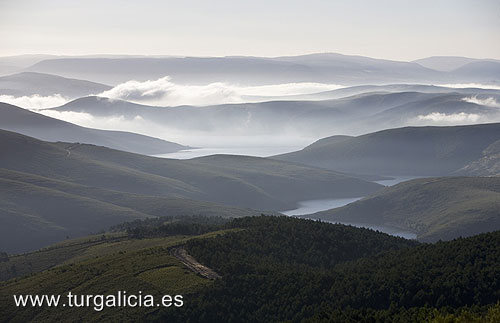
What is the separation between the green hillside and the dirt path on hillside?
2.47 ft

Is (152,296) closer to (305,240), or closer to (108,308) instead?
(108,308)

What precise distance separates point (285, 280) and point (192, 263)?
1629cm

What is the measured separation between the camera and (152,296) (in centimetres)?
9419

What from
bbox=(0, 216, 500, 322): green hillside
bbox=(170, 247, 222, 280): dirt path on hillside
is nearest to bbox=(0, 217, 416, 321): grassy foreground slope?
bbox=(0, 216, 500, 322): green hillside

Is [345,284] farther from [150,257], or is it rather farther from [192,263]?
[150,257]

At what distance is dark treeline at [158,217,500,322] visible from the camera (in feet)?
277

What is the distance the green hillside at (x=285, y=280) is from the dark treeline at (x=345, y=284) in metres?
0.15

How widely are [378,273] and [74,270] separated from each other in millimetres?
47660

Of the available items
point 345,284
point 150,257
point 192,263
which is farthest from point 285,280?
point 150,257

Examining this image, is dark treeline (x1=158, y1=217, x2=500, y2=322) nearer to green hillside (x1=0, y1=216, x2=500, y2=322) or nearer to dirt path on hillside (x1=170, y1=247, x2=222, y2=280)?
green hillside (x1=0, y1=216, x2=500, y2=322)

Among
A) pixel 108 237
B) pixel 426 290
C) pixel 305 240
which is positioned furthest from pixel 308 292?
pixel 108 237

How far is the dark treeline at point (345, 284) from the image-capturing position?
84562 mm

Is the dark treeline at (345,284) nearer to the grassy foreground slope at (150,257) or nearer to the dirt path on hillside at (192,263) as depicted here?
the dirt path on hillside at (192,263)

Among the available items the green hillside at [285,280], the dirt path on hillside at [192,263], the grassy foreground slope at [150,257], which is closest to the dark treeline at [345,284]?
the green hillside at [285,280]
